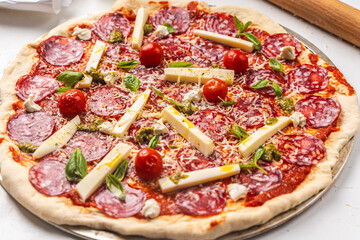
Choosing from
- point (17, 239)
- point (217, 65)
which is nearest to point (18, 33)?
point (217, 65)

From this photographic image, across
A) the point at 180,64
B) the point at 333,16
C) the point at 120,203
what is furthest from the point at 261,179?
the point at 333,16

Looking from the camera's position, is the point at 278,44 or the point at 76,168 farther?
the point at 278,44

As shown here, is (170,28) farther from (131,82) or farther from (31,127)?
(31,127)

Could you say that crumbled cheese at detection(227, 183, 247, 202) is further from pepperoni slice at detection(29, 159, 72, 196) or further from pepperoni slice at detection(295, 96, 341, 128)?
pepperoni slice at detection(29, 159, 72, 196)

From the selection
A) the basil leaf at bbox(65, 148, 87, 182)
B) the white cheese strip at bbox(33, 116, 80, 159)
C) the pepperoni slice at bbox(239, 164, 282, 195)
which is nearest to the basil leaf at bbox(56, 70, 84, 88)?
the white cheese strip at bbox(33, 116, 80, 159)

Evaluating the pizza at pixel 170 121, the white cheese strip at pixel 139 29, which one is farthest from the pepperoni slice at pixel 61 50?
the white cheese strip at pixel 139 29

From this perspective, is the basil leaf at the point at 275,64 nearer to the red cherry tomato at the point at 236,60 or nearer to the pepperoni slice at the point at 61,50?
the red cherry tomato at the point at 236,60
